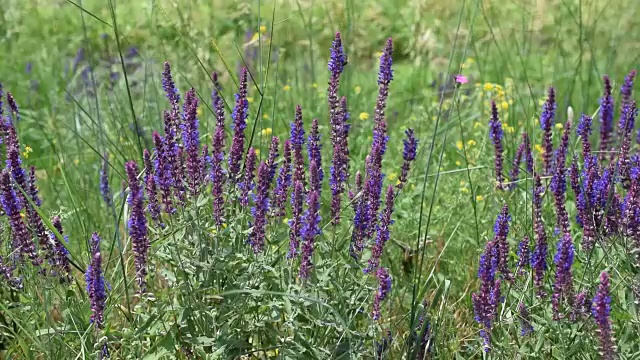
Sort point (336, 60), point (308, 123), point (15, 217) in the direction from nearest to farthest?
point (15, 217)
point (336, 60)
point (308, 123)

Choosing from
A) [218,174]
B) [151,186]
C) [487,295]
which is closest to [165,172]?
[151,186]

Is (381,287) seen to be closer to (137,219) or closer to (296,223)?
(296,223)

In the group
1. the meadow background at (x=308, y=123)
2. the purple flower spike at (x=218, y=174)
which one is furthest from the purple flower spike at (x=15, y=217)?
the purple flower spike at (x=218, y=174)

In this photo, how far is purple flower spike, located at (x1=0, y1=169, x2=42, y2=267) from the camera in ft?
7.84

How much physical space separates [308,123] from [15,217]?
3.01 m

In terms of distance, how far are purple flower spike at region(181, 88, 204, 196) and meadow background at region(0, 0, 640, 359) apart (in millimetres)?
193

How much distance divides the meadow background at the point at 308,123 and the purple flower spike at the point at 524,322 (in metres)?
0.05

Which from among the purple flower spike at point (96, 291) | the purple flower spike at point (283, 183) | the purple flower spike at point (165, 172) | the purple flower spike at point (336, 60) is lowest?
the purple flower spike at point (96, 291)

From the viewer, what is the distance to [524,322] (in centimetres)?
255

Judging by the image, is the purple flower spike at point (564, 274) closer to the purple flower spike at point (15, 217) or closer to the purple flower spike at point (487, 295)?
the purple flower spike at point (487, 295)

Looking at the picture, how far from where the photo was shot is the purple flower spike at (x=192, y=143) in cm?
257

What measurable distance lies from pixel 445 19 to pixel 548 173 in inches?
199

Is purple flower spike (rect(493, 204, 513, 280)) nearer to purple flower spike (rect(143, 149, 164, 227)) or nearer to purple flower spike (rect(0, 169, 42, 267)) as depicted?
purple flower spike (rect(143, 149, 164, 227))

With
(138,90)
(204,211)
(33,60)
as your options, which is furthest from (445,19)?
(204,211)
